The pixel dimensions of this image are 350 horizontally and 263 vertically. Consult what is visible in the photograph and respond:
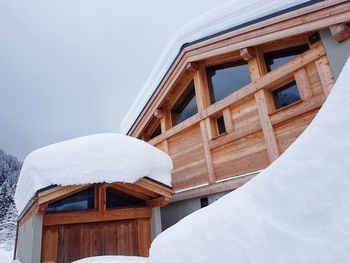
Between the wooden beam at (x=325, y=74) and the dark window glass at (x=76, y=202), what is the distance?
5.01 metres

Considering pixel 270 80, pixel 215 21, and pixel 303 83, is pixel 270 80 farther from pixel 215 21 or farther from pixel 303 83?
pixel 215 21

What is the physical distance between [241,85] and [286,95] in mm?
1267

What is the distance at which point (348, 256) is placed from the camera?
3.79 feet

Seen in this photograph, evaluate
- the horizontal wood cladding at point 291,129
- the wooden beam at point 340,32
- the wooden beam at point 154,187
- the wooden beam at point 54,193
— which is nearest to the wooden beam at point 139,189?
the wooden beam at point 154,187

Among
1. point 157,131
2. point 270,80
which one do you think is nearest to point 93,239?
point 270,80

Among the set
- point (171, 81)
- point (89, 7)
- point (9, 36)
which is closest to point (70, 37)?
point (89, 7)

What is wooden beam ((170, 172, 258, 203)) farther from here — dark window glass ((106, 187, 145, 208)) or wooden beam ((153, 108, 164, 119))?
wooden beam ((153, 108, 164, 119))

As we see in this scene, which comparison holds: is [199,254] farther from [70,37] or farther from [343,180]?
[70,37]

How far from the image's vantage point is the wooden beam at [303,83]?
5.25 meters

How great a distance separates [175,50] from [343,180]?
718 cm

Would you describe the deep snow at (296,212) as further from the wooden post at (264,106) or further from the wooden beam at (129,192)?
the wooden beam at (129,192)

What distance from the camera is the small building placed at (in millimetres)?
5055

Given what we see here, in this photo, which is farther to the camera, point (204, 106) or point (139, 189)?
point (204, 106)

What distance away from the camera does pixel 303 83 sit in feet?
17.5
